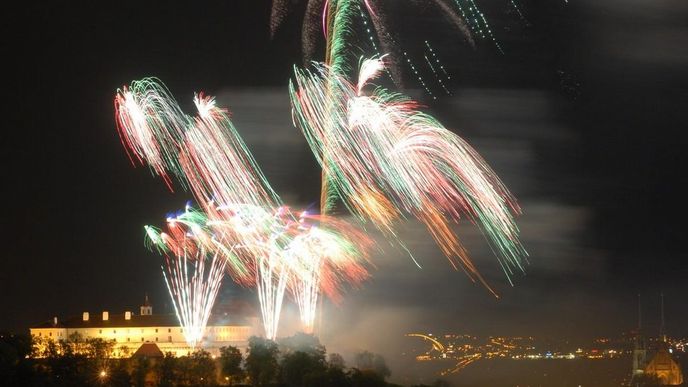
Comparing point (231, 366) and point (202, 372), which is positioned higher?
point (231, 366)

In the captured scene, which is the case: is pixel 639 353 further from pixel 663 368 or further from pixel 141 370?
pixel 141 370

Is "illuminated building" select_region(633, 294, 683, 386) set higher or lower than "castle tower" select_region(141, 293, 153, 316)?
lower

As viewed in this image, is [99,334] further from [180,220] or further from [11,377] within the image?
[180,220]

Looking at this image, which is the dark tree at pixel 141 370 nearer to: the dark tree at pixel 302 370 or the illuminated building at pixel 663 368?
the dark tree at pixel 302 370

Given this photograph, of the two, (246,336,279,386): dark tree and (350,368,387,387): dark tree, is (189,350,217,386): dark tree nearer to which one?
(246,336,279,386): dark tree

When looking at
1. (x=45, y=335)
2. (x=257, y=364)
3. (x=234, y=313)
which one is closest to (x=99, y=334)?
(x=45, y=335)

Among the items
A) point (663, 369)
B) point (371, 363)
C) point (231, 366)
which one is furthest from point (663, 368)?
point (231, 366)

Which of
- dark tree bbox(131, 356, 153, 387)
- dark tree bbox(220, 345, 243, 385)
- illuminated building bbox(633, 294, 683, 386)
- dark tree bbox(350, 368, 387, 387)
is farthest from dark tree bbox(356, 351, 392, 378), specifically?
illuminated building bbox(633, 294, 683, 386)
